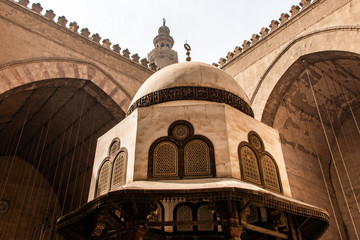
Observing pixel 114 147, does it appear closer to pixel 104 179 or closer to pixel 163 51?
pixel 104 179

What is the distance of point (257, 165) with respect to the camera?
3461 millimetres

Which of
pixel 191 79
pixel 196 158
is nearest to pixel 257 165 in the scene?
pixel 196 158

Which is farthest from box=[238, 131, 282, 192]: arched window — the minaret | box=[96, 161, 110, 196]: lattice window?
the minaret

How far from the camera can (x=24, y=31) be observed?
22.5 feet

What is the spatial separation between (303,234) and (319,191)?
15.5ft

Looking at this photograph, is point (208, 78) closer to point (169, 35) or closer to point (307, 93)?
point (307, 93)

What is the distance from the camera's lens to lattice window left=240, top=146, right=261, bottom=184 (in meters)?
3.26

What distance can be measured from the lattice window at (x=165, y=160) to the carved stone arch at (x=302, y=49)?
4395 millimetres

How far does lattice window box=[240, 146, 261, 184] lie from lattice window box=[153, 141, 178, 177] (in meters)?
0.70

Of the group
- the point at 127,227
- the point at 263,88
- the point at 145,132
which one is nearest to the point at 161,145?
the point at 145,132

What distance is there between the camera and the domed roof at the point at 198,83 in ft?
12.8

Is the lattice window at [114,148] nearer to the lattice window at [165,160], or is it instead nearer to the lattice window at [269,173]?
the lattice window at [165,160]

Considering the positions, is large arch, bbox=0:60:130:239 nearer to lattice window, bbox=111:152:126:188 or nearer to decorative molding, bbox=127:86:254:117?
decorative molding, bbox=127:86:254:117

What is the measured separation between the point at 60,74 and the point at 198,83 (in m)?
4.35
